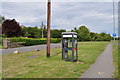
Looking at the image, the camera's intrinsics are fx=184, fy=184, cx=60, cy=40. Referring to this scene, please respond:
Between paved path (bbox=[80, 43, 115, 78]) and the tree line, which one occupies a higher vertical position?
the tree line

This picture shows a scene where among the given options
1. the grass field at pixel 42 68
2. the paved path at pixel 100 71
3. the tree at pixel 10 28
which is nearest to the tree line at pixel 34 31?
the tree at pixel 10 28

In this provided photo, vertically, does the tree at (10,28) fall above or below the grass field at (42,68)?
above

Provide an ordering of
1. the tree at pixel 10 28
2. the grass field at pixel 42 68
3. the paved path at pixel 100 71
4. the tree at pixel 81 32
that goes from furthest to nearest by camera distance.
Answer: the tree at pixel 81 32 → the tree at pixel 10 28 → the paved path at pixel 100 71 → the grass field at pixel 42 68

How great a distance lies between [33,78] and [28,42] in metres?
27.2

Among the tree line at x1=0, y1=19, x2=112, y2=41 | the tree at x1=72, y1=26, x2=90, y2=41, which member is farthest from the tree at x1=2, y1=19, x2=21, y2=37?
the tree at x1=72, y1=26, x2=90, y2=41

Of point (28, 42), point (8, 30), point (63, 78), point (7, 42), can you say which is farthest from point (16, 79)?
point (8, 30)

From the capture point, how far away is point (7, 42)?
2419 centimetres

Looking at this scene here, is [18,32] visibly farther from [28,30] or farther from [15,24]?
[28,30]

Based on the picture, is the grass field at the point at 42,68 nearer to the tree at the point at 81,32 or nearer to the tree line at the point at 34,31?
the tree line at the point at 34,31

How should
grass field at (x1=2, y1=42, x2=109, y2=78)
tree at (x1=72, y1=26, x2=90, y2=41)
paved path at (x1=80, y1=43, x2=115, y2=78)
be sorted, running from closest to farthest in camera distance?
grass field at (x1=2, y1=42, x2=109, y2=78) < paved path at (x1=80, y1=43, x2=115, y2=78) < tree at (x1=72, y1=26, x2=90, y2=41)

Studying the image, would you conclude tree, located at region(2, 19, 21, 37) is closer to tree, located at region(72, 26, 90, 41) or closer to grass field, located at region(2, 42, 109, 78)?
tree, located at region(72, 26, 90, 41)

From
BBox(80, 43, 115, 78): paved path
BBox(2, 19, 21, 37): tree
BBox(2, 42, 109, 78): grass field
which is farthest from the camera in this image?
BBox(2, 19, 21, 37): tree

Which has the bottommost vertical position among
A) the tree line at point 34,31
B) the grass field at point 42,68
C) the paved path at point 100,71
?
the paved path at point 100,71

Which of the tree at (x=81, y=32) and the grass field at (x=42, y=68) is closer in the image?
the grass field at (x=42, y=68)
